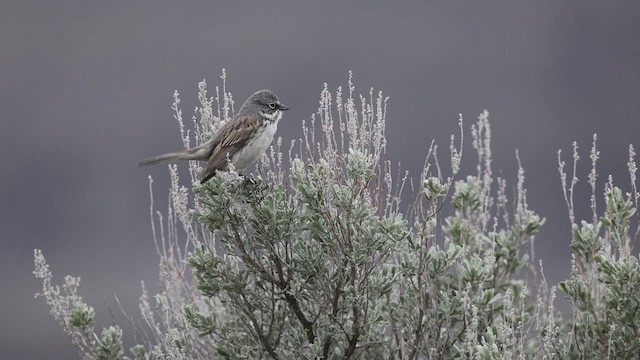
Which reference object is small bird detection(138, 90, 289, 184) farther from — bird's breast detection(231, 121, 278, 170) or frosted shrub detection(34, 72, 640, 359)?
frosted shrub detection(34, 72, 640, 359)

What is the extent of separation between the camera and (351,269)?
656 cm

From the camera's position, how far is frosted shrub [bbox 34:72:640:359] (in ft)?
21.0

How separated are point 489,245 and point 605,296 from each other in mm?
1407

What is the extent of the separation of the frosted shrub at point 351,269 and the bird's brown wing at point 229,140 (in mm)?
106

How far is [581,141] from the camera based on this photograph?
5600 cm

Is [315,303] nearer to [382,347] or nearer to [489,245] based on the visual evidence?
[382,347]

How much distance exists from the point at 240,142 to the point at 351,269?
3.58 feet

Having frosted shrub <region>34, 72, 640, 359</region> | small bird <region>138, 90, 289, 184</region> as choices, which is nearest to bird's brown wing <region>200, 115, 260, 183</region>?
small bird <region>138, 90, 289, 184</region>

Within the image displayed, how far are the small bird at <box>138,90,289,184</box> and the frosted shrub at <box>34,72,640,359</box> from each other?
15 cm

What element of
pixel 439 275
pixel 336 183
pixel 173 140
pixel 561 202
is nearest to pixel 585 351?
pixel 439 275

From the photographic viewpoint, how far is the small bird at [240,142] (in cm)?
654

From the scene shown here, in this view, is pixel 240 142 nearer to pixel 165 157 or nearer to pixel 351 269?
pixel 165 157

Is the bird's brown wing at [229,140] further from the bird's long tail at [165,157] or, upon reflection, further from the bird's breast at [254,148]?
the bird's long tail at [165,157]

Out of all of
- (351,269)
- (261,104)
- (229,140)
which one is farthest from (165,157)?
(351,269)
